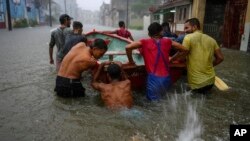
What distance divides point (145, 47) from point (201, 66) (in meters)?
1.36

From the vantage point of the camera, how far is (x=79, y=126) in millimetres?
4477

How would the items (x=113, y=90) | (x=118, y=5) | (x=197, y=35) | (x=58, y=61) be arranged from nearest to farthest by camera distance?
(x=113, y=90), (x=197, y=35), (x=58, y=61), (x=118, y=5)

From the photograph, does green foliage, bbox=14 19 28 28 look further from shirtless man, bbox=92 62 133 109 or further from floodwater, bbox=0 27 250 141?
shirtless man, bbox=92 62 133 109

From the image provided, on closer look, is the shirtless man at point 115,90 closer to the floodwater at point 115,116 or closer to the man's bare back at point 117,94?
the man's bare back at point 117,94

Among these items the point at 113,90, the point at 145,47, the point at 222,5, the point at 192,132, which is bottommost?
the point at 192,132

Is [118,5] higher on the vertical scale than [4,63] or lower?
higher

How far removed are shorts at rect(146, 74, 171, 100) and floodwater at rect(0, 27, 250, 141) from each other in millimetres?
162

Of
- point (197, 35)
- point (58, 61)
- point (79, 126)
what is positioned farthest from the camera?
point (58, 61)

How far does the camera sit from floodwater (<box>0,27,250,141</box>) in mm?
4168

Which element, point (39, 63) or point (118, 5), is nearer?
point (39, 63)

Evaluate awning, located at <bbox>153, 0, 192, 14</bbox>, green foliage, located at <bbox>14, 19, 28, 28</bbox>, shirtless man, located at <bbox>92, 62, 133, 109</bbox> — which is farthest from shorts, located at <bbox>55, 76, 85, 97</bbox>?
green foliage, located at <bbox>14, 19, 28, 28</bbox>

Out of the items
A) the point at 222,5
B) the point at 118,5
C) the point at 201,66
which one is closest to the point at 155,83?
the point at 201,66

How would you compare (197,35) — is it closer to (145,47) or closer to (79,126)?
(145,47)

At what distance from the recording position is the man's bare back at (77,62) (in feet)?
16.7
